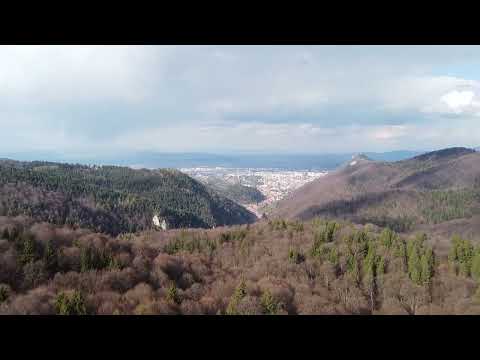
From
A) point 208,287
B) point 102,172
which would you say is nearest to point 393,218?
point 208,287

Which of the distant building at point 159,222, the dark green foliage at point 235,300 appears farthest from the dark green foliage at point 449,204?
the dark green foliage at point 235,300

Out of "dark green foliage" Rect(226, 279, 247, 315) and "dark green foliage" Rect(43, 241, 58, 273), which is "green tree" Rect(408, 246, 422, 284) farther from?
"dark green foliage" Rect(43, 241, 58, 273)

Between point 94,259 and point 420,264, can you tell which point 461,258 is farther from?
point 94,259

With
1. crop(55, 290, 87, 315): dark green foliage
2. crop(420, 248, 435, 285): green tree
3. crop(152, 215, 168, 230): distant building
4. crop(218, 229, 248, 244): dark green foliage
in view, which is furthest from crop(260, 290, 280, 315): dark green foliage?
crop(152, 215, 168, 230): distant building

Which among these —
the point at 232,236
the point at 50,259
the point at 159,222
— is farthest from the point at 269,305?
the point at 159,222
